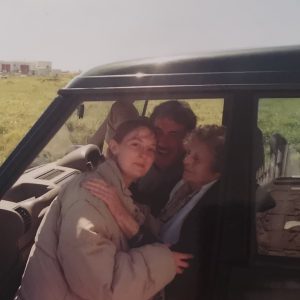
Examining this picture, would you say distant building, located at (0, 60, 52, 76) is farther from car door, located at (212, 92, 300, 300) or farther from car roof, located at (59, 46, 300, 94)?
car door, located at (212, 92, 300, 300)

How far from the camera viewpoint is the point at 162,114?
A: 1.80 metres

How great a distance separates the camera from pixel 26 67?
106 metres

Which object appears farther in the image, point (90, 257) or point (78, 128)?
point (78, 128)

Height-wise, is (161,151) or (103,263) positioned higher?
(161,151)

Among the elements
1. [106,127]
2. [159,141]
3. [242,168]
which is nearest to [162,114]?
[159,141]

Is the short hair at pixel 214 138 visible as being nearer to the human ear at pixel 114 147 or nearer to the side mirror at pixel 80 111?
the human ear at pixel 114 147

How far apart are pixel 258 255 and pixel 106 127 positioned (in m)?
0.72

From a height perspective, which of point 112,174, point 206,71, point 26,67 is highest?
point 206,71

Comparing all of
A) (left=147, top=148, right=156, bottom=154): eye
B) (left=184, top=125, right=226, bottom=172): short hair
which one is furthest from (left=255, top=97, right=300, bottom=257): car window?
(left=147, top=148, right=156, bottom=154): eye

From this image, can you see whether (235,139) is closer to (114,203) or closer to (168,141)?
(168,141)

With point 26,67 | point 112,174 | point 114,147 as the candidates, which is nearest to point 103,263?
point 112,174

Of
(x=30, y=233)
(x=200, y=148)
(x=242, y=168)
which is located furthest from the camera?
(x=30, y=233)

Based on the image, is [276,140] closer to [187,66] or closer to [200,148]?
[200,148]

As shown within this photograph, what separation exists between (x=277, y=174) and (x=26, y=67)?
109086 mm
